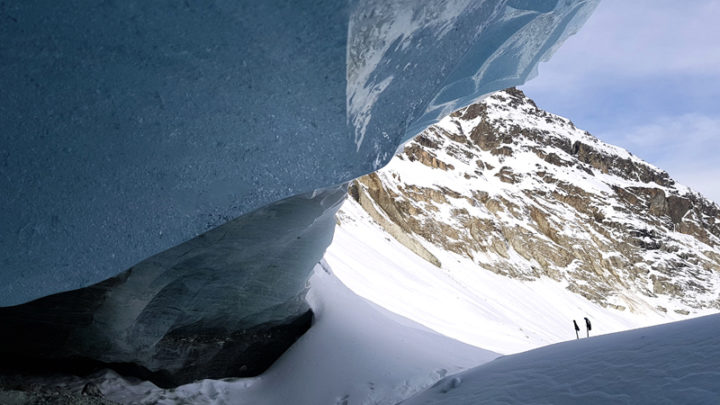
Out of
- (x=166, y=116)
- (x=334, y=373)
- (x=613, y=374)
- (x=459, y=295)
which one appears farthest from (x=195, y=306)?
(x=459, y=295)

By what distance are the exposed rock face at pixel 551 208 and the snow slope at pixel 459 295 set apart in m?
2.29

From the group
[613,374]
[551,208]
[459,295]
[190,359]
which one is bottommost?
[613,374]

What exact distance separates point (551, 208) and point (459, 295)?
3055 centimetres

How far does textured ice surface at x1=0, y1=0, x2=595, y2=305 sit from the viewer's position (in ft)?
6.81

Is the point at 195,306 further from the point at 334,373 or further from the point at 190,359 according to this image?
the point at 334,373

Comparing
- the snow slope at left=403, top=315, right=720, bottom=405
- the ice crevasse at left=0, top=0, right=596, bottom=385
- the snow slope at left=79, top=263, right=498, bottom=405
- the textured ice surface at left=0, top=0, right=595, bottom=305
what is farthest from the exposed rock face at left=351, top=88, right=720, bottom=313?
the textured ice surface at left=0, top=0, right=595, bottom=305

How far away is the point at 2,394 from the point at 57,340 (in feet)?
A: 5.44

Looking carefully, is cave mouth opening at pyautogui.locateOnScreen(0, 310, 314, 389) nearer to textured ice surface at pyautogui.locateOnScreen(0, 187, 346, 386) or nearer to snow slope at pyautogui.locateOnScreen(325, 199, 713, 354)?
textured ice surface at pyautogui.locateOnScreen(0, 187, 346, 386)

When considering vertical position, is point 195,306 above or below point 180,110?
below

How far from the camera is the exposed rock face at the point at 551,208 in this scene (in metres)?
34.5

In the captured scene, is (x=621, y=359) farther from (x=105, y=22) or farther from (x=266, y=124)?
(x=105, y=22)

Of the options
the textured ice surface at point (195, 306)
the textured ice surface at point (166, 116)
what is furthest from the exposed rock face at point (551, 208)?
the textured ice surface at point (166, 116)

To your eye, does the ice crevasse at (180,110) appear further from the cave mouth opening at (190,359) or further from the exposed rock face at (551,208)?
the exposed rock face at (551,208)

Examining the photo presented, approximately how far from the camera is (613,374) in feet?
10.3
